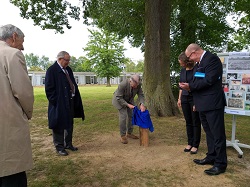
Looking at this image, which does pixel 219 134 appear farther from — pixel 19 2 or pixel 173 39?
pixel 173 39

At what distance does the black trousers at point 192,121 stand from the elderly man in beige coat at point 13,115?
10.4 ft

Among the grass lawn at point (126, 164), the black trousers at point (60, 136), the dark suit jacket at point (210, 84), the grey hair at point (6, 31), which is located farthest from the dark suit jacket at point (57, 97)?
the dark suit jacket at point (210, 84)

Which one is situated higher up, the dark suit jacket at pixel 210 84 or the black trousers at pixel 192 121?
the dark suit jacket at pixel 210 84

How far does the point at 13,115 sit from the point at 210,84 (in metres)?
2.75

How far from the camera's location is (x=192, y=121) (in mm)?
A: 4676

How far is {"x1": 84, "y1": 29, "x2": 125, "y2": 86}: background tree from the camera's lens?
50312 millimetres

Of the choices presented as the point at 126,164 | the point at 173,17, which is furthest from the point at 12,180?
the point at 173,17

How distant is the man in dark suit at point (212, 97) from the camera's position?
142 inches

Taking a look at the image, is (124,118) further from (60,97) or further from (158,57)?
(158,57)

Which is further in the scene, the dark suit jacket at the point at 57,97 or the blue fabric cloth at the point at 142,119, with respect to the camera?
the blue fabric cloth at the point at 142,119

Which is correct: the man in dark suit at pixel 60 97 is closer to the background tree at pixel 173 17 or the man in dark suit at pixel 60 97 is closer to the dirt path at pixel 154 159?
the dirt path at pixel 154 159

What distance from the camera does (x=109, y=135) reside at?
627cm

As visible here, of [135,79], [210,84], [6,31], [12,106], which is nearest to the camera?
[12,106]

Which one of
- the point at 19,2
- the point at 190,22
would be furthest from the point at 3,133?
the point at 190,22
